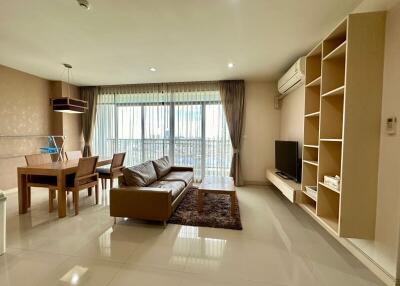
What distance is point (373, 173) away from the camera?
1669 mm

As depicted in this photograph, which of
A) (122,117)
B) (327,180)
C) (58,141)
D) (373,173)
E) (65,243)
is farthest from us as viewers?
(122,117)

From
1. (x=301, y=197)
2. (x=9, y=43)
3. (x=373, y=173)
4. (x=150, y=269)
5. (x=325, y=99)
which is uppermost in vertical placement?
(x=9, y=43)

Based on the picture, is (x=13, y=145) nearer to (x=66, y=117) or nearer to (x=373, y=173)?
(x=66, y=117)

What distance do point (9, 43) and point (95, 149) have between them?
3.06 m

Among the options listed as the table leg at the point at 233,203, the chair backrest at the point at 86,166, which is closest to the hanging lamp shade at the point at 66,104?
the chair backrest at the point at 86,166

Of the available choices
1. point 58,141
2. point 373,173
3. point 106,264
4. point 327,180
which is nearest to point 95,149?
point 58,141

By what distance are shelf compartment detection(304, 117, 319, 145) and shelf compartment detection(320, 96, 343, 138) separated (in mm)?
457

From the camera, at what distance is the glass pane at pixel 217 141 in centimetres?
479

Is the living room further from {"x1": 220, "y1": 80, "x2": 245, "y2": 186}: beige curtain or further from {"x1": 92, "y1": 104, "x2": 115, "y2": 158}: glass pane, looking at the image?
{"x1": 92, "y1": 104, "x2": 115, "y2": 158}: glass pane

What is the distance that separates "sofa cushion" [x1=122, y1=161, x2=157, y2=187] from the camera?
2.77 metres

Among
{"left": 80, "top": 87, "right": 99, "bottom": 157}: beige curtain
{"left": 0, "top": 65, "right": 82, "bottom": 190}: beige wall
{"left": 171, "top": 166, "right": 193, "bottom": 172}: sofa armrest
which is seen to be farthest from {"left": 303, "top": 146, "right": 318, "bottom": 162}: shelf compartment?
{"left": 0, "top": 65, "right": 82, "bottom": 190}: beige wall

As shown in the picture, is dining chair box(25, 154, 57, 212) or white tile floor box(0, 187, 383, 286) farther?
dining chair box(25, 154, 57, 212)

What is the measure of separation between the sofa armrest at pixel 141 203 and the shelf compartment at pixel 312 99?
216 cm

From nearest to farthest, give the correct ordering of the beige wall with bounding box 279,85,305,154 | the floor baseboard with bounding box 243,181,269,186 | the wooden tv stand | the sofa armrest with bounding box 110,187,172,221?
the sofa armrest with bounding box 110,187,172,221 → the wooden tv stand → the beige wall with bounding box 279,85,305,154 → the floor baseboard with bounding box 243,181,269,186
